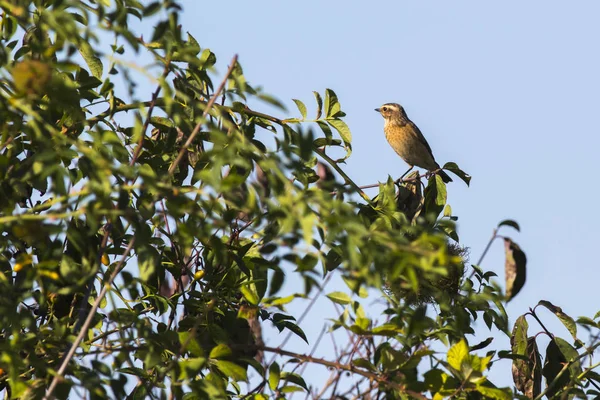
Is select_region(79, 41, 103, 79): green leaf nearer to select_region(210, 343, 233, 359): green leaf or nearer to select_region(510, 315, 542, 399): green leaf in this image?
select_region(210, 343, 233, 359): green leaf

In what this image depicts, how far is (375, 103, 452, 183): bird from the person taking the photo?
988 centimetres

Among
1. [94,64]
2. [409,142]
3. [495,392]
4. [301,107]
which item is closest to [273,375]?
[495,392]

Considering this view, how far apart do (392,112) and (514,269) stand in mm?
7829

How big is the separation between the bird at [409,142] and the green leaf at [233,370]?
22.1 ft

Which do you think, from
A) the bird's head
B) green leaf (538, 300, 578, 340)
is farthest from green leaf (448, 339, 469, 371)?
the bird's head

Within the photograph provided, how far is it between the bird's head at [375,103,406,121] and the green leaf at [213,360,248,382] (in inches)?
293

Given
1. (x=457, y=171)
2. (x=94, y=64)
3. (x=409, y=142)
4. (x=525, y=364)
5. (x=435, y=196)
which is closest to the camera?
(x=94, y=64)

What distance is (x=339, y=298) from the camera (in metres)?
3.10

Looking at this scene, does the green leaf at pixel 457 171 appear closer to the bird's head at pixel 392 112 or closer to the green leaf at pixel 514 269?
the green leaf at pixel 514 269

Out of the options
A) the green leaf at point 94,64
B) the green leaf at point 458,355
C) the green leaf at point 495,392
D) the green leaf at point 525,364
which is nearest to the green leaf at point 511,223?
the green leaf at point 458,355

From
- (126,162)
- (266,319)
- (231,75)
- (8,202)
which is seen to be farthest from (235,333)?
(231,75)

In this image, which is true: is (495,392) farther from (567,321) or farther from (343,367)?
(567,321)

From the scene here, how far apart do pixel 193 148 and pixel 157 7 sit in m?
1.57

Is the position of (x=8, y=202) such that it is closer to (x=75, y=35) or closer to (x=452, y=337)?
(x=75, y=35)
